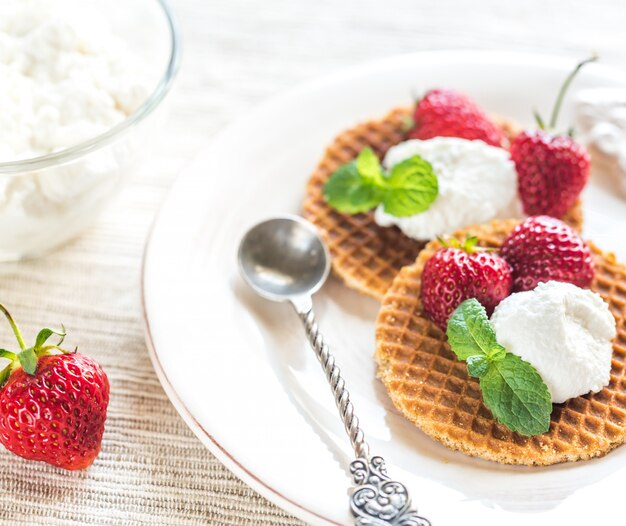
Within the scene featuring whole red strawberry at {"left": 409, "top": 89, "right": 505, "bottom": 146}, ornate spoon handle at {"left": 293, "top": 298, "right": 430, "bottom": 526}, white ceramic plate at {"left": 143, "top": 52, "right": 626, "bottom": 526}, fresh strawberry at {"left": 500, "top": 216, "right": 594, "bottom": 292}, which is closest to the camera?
ornate spoon handle at {"left": 293, "top": 298, "right": 430, "bottom": 526}

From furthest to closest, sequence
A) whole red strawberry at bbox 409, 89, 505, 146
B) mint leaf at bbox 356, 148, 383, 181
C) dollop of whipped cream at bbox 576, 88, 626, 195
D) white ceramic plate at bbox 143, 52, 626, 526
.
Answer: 1. dollop of whipped cream at bbox 576, 88, 626, 195
2. whole red strawberry at bbox 409, 89, 505, 146
3. mint leaf at bbox 356, 148, 383, 181
4. white ceramic plate at bbox 143, 52, 626, 526

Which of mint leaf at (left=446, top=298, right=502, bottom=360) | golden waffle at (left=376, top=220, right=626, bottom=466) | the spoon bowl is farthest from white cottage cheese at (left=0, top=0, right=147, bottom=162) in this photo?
mint leaf at (left=446, top=298, right=502, bottom=360)

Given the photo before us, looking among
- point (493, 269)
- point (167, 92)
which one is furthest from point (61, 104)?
point (493, 269)

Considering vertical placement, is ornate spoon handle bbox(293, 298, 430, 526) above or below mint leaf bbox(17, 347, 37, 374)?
above

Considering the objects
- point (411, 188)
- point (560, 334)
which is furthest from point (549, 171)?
→ point (560, 334)

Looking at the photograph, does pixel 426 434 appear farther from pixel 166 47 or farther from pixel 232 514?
pixel 166 47

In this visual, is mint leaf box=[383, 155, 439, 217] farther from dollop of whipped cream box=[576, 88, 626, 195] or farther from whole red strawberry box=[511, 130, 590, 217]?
dollop of whipped cream box=[576, 88, 626, 195]
